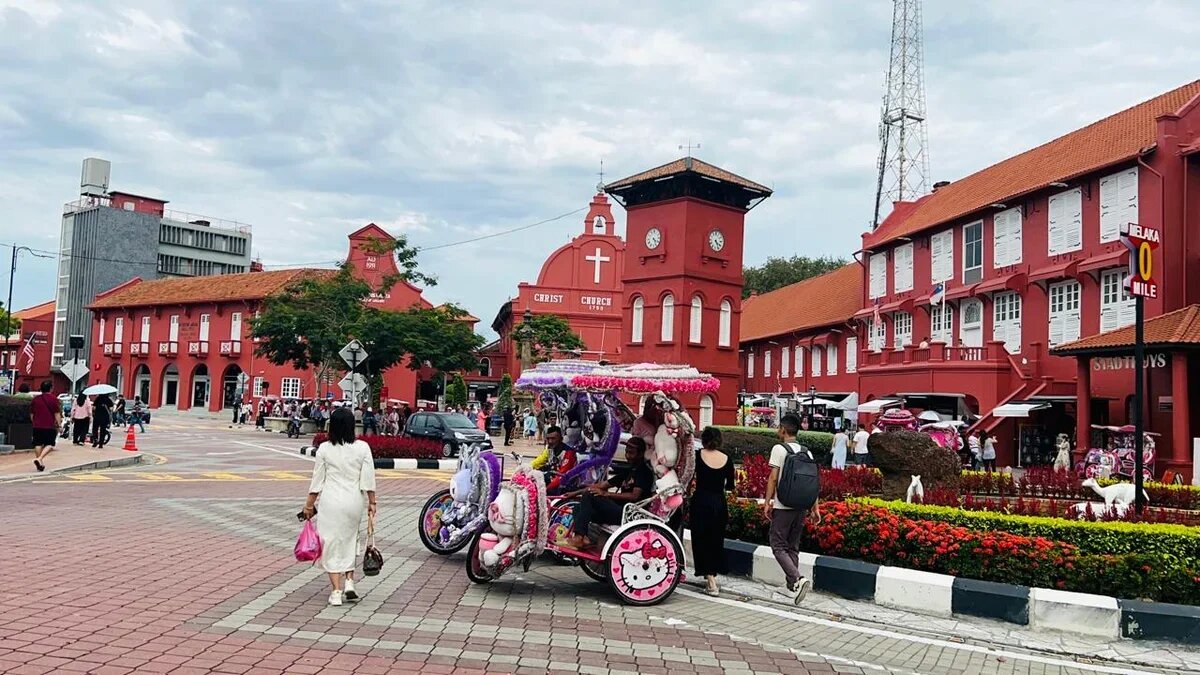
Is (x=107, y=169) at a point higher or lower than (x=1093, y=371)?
higher

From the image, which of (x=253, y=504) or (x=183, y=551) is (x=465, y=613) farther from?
(x=253, y=504)

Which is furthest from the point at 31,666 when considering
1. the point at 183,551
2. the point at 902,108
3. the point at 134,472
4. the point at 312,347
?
the point at 902,108

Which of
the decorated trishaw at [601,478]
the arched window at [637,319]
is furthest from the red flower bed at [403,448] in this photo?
the decorated trishaw at [601,478]

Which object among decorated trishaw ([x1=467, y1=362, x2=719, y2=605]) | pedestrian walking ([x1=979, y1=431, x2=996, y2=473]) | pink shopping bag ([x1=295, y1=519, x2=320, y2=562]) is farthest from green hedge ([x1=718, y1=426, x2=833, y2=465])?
pink shopping bag ([x1=295, y1=519, x2=320, y2=562])

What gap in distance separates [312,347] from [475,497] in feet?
108

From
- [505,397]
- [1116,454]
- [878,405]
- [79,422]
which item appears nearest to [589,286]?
[505,397]

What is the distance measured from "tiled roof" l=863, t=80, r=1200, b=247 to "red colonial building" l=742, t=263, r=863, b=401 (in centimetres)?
570

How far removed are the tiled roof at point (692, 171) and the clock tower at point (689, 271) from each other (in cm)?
5

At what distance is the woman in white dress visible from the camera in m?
7.65

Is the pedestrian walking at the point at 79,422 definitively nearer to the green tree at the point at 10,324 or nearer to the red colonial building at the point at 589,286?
the red colonial building at the point at 589,286

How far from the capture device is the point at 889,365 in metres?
33.6

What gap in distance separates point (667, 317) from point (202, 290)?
1487 inches

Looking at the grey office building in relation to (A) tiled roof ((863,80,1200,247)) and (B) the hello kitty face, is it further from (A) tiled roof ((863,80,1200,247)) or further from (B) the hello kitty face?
(B) the hello kitty face

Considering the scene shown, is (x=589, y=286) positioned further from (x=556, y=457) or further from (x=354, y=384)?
(x=556, y=457)
